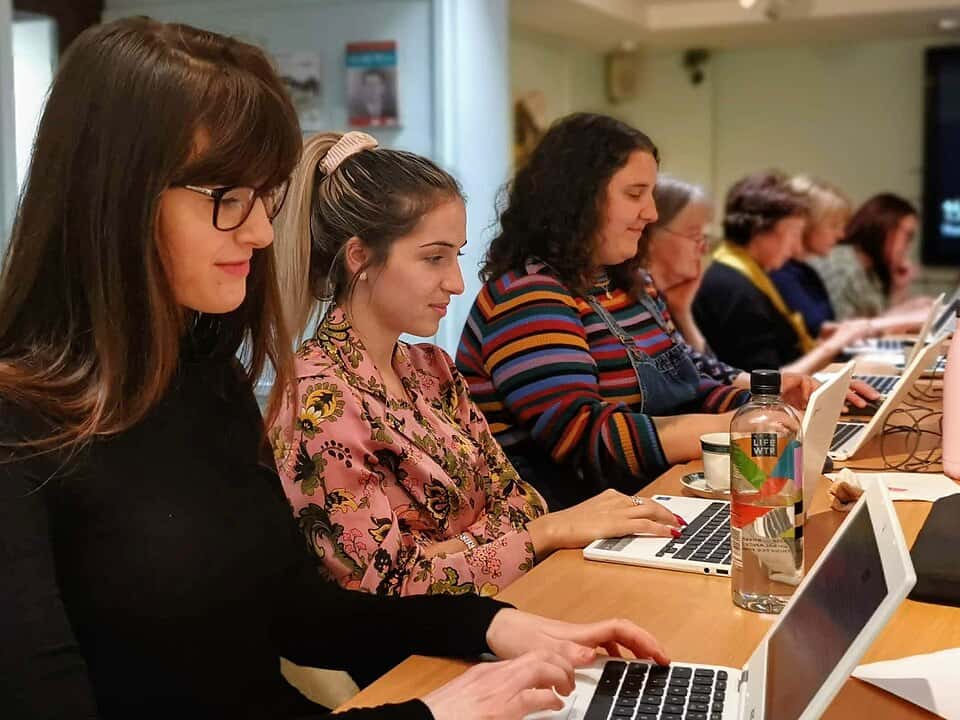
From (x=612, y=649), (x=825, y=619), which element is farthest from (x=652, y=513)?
(x=825, y=619)

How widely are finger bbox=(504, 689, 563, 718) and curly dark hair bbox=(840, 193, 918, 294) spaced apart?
4.89m

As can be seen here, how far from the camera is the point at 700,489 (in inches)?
67.7

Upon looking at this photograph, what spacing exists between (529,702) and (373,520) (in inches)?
19.1

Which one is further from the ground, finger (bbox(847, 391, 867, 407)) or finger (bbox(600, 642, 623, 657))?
finger (bbox(847, 391, 867, 407))

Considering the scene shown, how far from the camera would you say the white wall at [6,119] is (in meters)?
2.79

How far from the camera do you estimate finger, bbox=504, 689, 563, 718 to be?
0.95 metres

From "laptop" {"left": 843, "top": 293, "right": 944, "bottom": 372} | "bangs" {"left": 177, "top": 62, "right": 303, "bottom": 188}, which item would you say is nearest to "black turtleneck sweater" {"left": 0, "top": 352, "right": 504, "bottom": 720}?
"bangs" {"left": 177, "top": 62, "right": 303, "bottom": 188}

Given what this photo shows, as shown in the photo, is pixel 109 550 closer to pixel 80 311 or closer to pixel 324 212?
pixel 80 311

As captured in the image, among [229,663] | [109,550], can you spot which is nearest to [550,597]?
[229,663]

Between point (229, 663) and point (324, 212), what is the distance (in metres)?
0.73

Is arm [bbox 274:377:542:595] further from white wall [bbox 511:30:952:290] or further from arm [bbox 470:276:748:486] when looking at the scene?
white wall [bbox 511:30:952:290]

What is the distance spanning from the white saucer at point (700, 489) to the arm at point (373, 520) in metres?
0.34

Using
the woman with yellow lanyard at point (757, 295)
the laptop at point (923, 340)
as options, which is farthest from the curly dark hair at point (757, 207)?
the laptop at point (923, 340)

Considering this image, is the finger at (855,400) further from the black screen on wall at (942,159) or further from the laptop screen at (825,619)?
the black screen on wall at (942,159)
